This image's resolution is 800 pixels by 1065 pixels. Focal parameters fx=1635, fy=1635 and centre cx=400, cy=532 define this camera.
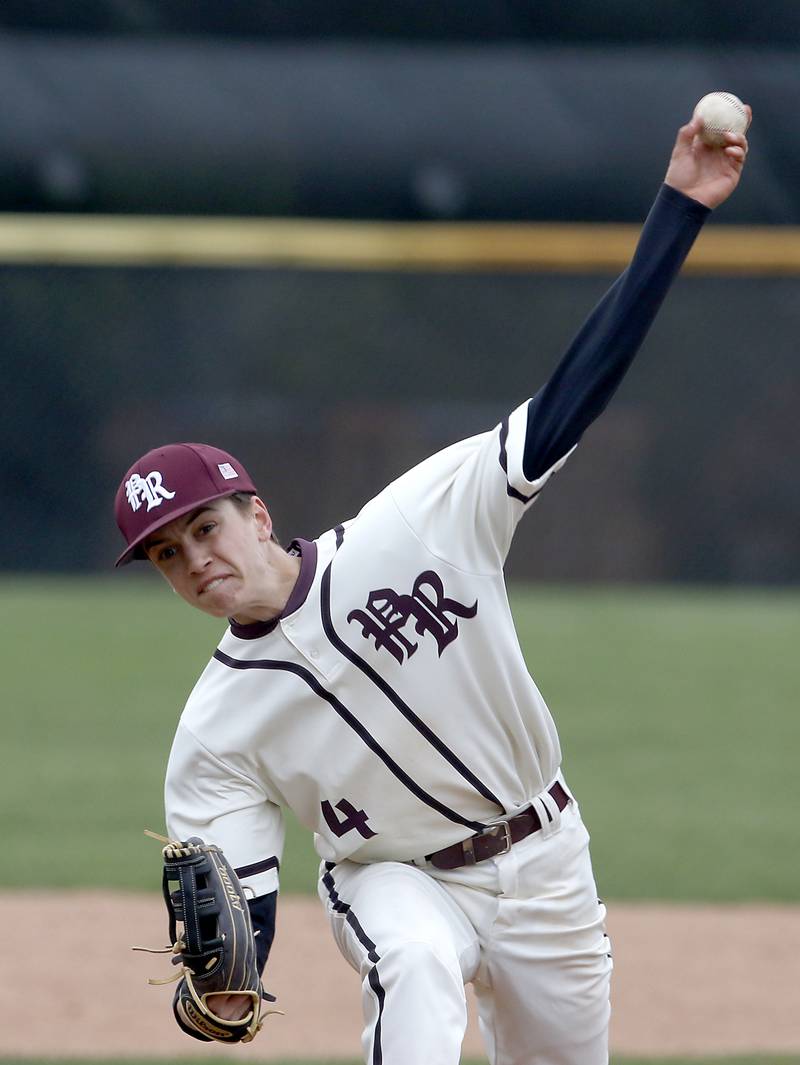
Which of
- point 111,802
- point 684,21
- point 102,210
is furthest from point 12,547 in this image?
point 684,21

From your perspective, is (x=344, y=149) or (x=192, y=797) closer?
(x=192, y=797)

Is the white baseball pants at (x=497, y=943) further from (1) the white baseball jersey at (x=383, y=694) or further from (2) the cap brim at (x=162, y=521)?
(2) the cap brim at (x=162, y=521)

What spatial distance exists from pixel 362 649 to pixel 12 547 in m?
10.3

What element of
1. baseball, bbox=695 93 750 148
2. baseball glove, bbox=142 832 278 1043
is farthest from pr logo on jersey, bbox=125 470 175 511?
baseball, bbox=695 93 750 148

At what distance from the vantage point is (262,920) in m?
2.77

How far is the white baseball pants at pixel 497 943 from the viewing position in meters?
2.60

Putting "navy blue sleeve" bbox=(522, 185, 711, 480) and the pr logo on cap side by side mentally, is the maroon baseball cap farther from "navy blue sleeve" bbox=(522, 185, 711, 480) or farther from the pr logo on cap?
"navy blue sleeve" bbox=(522, 185, 711, 480)

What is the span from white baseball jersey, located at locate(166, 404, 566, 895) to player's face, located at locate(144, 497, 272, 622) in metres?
0.12

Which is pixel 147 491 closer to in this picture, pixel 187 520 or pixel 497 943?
pixel 187 520

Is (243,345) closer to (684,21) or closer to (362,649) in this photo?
(684,21)

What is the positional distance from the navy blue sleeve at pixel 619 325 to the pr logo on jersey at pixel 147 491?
62 centimetres

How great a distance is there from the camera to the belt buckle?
2.84 meters

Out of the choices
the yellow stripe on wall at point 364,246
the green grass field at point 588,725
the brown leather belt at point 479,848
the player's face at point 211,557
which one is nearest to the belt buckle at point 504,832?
the brown leather belt at point 479,848

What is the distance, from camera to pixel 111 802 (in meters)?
7.18
